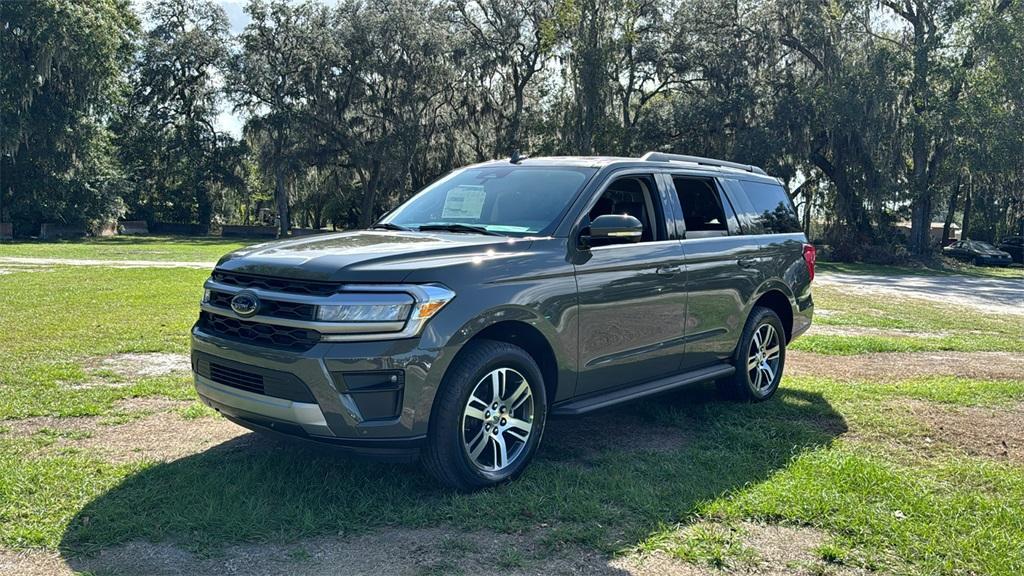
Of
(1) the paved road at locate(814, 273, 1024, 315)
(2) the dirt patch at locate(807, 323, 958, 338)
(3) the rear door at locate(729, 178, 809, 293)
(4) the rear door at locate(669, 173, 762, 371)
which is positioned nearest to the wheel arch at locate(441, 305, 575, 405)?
(4) the rear door at locate(669, 173, 762, 371)

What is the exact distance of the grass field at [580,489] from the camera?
12.5ft

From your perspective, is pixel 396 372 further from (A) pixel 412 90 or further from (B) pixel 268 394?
(A) pixel 412 90

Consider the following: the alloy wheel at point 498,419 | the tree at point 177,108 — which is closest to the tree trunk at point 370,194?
the tree at point 177,108

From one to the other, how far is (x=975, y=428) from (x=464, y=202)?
422 cm

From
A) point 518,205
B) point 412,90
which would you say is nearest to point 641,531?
point 518,205

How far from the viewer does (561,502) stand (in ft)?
14.4

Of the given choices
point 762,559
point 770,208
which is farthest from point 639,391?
point 770,208

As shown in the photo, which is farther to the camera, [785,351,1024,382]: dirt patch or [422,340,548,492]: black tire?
[785,351,1024,382]: dirt patch

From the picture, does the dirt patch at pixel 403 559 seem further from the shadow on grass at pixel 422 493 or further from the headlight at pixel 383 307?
the headlight at pixel 383 307

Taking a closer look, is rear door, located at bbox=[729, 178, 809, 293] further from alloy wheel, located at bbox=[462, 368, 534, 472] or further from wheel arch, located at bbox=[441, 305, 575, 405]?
alloy wheel, located at bbox=[462, 368, 534, 472]

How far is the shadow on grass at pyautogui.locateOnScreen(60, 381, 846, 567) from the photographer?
400 centimetres

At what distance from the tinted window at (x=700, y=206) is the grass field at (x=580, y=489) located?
4.79 feet

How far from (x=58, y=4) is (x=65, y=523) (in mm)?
40956

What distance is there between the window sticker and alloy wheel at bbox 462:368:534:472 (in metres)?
1.33
